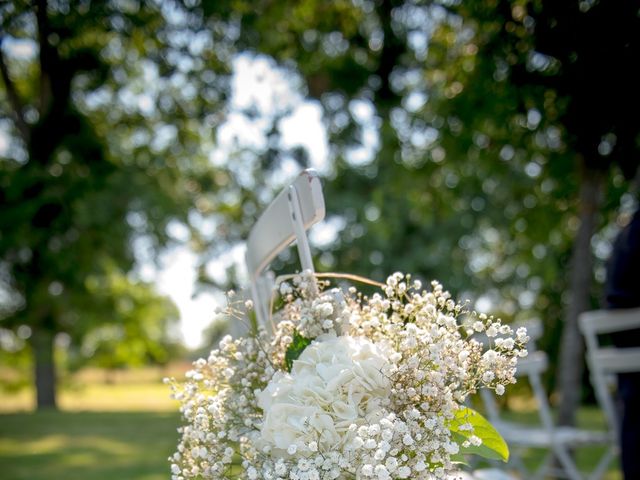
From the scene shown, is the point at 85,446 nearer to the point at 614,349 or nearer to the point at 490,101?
the point at 490,101

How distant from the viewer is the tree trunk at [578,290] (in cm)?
576

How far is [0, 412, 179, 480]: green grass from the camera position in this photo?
7500mm

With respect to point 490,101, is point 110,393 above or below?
above

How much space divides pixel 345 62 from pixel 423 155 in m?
2.36

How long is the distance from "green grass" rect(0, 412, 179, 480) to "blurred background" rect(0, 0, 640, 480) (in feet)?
0.18

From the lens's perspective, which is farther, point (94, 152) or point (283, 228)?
point (94, 152)

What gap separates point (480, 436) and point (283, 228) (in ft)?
2.52

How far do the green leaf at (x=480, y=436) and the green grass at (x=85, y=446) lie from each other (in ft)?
18.9

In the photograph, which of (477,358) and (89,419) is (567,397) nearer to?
(477,358)

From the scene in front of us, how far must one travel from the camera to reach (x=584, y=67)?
467cm

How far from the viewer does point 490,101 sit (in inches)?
221

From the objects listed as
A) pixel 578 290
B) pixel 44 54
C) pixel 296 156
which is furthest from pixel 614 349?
pixel 44 54

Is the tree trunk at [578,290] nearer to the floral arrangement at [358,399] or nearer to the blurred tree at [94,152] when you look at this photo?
the floral arrangement at [358,399]

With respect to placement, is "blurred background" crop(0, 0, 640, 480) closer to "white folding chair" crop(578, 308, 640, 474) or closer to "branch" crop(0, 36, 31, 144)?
"branch" crop(0, 36, 31, 144)
